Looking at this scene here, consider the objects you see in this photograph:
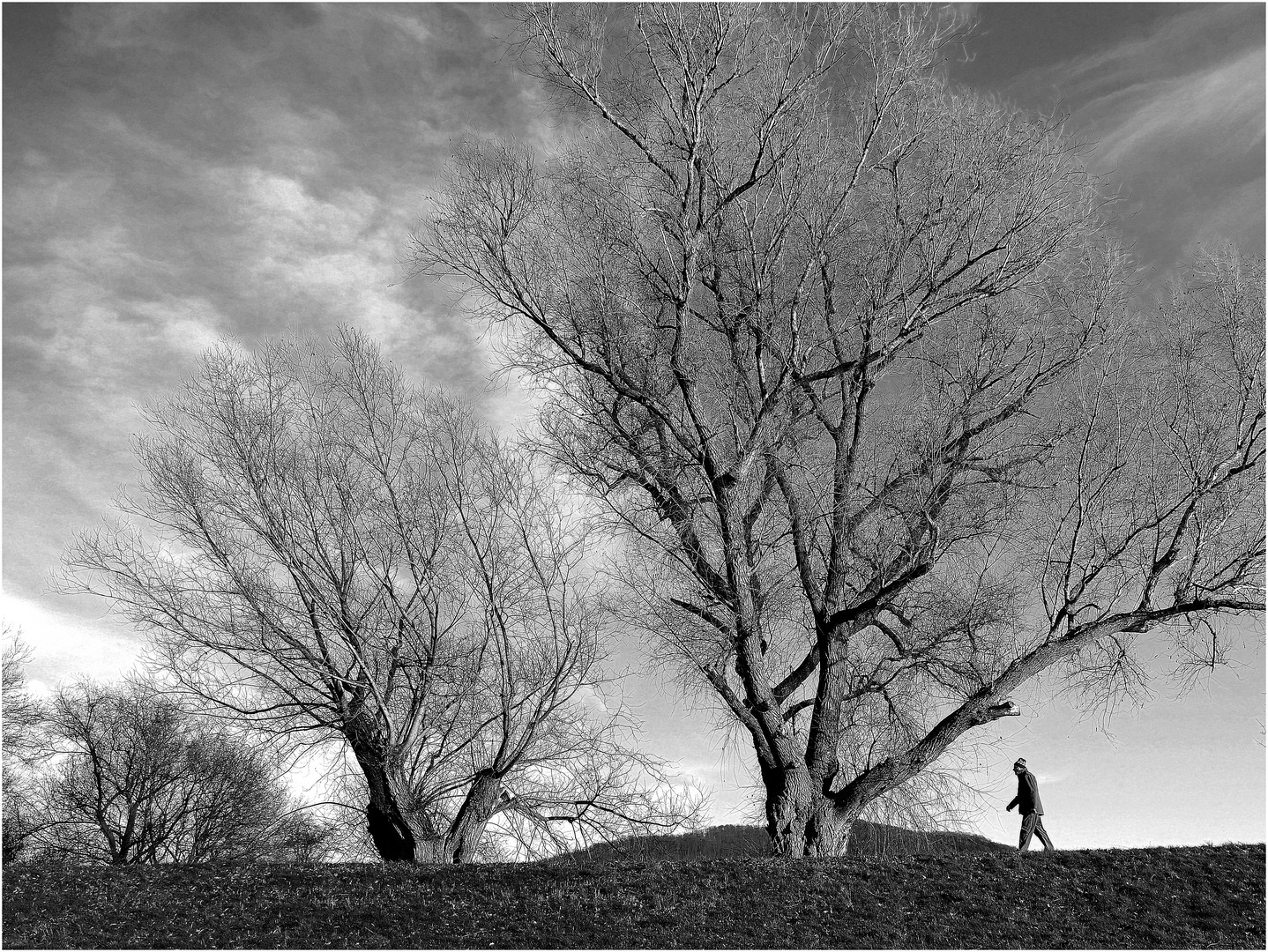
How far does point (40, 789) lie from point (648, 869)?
25.4 metres

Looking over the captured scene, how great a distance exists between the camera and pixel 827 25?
1434 centimetres

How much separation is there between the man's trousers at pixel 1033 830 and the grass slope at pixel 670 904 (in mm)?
1558

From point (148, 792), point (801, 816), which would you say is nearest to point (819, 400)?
point (801, 816)

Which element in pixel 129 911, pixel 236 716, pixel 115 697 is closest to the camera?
pixel 129 911

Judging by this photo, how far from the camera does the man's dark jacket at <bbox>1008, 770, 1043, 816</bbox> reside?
14.6 meters

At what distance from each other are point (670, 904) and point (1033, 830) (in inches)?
278

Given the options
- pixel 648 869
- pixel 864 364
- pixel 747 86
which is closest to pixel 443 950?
pixel 648 869

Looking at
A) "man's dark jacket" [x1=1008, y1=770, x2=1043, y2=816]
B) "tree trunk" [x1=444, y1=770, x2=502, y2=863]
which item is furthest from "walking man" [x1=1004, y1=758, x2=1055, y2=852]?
"tree trunk" [x1=444, y1=770, x2=502, y2=863]

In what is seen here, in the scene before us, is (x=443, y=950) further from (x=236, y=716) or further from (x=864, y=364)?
(x=864, y=364)

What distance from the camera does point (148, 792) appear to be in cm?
2720

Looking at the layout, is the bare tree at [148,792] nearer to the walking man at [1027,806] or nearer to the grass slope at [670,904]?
the grass slope at [670,904]

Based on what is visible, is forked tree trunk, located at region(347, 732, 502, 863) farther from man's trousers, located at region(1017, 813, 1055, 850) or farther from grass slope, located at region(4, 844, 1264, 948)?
man's trousers, located at region(1017, 813, 1055, 850)

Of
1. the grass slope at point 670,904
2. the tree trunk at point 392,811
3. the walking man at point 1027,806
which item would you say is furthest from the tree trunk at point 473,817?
the walking man at point 1027,806

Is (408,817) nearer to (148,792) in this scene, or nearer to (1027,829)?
(1027,829)
